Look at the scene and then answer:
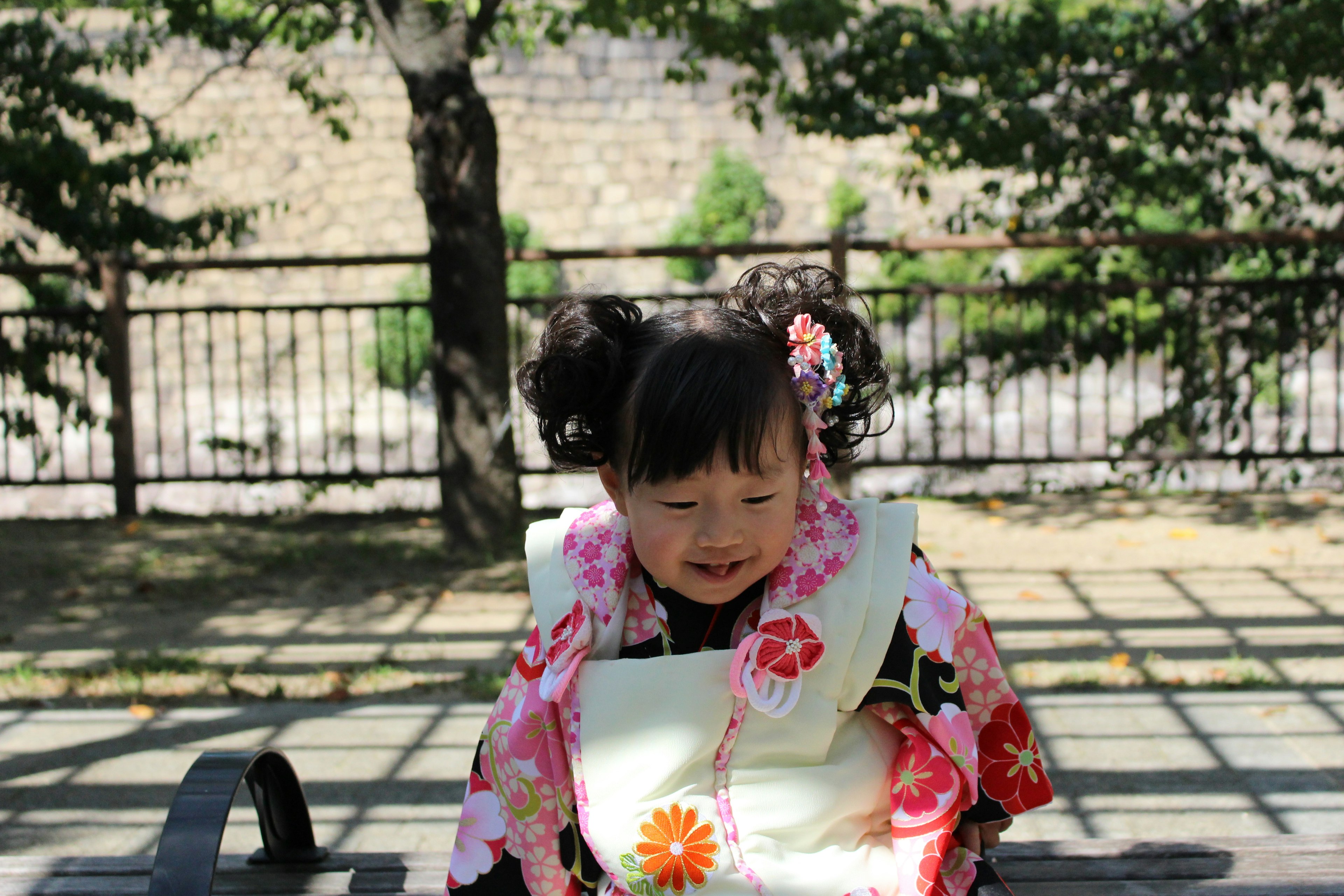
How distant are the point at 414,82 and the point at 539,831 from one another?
13.5ft

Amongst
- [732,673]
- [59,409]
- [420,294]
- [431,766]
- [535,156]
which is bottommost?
[431,766]

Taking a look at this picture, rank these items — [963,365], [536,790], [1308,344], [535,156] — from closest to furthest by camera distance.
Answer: [536,790] < [1308,344] < [963,365] < [535,156]

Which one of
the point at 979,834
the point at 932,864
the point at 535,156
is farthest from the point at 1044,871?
the point at 535,156

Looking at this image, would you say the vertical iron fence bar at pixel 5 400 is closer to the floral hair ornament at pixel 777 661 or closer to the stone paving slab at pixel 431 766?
the stone paving slab at pixel 431 766

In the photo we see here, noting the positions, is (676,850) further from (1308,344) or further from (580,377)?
(1308,344)

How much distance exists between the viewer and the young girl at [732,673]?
1391 millimetres

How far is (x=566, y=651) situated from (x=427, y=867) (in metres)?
0.56

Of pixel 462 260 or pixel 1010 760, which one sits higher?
pixel 462 260

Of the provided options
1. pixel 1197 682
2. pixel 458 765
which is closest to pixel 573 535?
pixel 458 765

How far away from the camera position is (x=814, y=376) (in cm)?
143

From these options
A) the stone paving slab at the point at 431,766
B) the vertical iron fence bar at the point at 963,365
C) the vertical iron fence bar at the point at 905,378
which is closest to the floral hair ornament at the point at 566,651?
the stone paving slab at the point at 431,766

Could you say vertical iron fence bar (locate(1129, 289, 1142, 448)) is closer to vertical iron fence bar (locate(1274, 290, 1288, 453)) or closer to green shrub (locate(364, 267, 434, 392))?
vertical iron fence bar (locate(1274, 290, 1288, 453))

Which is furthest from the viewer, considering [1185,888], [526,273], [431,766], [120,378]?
[526,273]

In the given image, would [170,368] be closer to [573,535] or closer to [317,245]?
[317,245]
